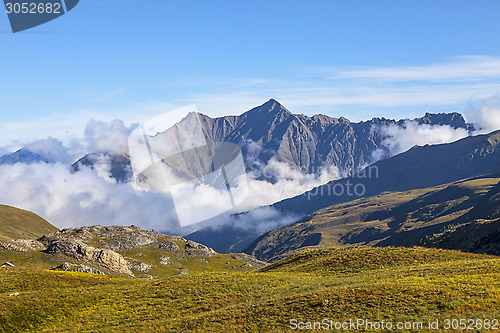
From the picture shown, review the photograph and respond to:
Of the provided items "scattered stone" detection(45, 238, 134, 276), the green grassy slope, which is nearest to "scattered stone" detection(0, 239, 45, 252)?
"scattered stone" detection(45, 238, 134, 276)

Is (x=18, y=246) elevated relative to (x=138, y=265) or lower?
elevated

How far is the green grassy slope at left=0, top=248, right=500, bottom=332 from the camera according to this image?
122 ft

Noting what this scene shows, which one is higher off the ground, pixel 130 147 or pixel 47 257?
pixel 130 147

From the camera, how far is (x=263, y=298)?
49.3 meters

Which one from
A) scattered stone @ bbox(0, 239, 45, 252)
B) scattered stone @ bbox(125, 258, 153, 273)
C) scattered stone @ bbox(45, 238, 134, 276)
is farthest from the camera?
scattered stone @ bbox(125, 258, 153, 273)

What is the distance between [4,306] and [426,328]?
50.5 m

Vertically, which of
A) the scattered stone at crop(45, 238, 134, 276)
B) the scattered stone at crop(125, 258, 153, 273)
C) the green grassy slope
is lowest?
the scattered stone at crop(125, 258, 153, 273)

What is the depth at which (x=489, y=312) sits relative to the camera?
1264 inches

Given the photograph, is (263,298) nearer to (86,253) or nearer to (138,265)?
(86,253)

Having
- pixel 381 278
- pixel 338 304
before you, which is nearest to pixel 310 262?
pixel 381 278

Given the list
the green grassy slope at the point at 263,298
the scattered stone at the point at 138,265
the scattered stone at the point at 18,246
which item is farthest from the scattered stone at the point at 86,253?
the green grassy slope at the point at 263,298

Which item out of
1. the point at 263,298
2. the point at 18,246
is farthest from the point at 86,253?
the point at 263,298

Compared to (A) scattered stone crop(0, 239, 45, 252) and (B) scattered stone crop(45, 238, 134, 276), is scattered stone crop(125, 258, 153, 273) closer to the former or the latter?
(B) scattered stone crop(45, 238, 134, 276)

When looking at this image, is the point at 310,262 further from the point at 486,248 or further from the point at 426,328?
the point at 426,328
